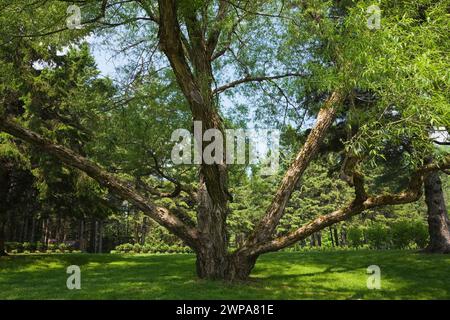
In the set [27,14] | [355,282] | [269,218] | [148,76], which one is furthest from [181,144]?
→ [355,282]

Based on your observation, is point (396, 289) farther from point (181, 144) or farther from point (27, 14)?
point (27, 14)

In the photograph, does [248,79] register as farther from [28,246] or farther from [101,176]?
[28,246]

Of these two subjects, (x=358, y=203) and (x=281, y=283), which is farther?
(x=281, y=283)

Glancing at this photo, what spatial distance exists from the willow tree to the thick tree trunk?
5684 mm

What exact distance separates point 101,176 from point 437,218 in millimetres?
12288

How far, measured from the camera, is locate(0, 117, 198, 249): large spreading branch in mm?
9172

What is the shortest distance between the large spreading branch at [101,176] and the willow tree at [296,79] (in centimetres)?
3

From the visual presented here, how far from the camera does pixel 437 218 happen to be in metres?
14.7

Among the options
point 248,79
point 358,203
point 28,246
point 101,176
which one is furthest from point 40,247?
point 358,203

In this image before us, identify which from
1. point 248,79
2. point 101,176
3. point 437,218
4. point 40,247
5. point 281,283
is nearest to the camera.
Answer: point 101,176

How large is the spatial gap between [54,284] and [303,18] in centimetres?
903

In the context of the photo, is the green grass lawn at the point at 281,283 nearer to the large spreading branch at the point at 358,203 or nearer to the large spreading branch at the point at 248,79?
the large spreading branch at the point at 358,203

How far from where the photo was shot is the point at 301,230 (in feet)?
31.8
